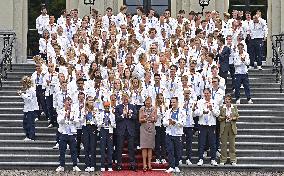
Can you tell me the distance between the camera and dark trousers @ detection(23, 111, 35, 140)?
69.5 feet

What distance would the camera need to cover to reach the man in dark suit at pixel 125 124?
784 inches

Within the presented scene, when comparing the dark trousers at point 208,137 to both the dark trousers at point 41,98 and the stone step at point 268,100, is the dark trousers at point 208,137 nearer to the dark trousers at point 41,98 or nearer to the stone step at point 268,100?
the stone step at point 268,100

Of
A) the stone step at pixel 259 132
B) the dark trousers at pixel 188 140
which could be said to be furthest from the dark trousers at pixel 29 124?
the stone step at pixel 259 132

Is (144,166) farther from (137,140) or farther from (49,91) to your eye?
(49,91)

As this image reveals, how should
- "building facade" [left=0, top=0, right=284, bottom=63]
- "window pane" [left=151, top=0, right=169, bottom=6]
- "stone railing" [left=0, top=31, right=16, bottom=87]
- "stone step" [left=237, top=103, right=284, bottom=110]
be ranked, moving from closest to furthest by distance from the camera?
"stone step" [left=237, top=103, right=284, bottom=110], "stone railing" [left=0, top=31, right=16, bottom=87], "building facade" [left=0, top=0, right=284, bottom=63], "window pane" [left=151, top=0, right=169, bottom=6]

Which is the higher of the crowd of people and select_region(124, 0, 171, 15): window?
select_region(124, 0, 171, 15): window

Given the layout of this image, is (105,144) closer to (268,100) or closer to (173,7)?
(268,100)

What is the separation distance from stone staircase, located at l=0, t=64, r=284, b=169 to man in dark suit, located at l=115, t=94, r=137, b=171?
1403 millimetres

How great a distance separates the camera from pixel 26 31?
95.0 ft

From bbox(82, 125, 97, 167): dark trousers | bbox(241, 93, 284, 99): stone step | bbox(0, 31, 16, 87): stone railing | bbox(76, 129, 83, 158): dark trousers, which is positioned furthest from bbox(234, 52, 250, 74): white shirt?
bbox(0, 31, 16, 87): stone railing

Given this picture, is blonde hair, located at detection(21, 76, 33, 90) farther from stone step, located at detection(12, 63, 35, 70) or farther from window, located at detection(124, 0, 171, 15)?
window, located at detection(124, 0, 171, 15)

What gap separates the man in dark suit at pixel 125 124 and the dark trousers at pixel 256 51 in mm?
7251

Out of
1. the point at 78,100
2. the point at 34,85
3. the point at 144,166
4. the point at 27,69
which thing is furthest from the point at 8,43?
the point at 144,166

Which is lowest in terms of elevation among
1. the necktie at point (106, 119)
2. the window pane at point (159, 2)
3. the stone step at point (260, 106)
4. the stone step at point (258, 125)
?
the stone step at point (258, 125)
